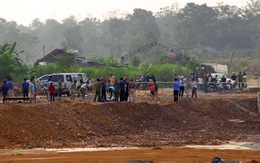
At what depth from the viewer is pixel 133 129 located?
35438 millimetres

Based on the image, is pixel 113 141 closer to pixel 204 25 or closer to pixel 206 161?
pixel 206 161

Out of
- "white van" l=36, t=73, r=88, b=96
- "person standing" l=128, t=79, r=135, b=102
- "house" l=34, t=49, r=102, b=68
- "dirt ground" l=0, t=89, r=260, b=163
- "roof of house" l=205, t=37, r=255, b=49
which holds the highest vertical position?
"roof of house" l=205, t=37, r=255, b=49

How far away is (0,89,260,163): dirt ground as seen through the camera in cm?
2470

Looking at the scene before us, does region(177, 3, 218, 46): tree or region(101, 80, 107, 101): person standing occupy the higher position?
region(177, 3, 218, 46): tree

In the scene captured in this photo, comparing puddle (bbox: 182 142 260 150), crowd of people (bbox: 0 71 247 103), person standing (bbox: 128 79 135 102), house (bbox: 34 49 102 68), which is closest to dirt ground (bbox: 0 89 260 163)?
puddle (bbox: 182 142 260 150)

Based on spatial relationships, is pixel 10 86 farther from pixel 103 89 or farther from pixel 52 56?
pixel 52 56

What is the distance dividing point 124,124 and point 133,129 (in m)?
0.83

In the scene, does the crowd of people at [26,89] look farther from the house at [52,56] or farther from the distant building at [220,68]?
the distant building at [220,68]

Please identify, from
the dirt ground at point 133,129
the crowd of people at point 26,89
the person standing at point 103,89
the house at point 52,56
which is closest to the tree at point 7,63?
the dirt ground at point 133,129

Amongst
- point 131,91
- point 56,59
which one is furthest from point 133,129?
point 56,59

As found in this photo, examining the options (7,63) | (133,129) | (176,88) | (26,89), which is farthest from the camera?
(7,63)

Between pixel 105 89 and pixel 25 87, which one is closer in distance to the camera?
pixel 25 87

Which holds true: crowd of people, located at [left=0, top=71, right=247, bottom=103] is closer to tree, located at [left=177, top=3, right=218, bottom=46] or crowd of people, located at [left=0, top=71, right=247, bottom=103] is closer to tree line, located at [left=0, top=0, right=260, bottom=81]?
tree line, located at [left=0, top=0, right=260, bottom=81]

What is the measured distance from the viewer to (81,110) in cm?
3569
